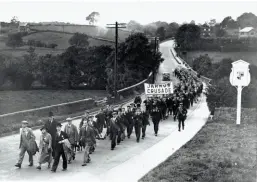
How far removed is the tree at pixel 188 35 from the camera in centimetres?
11100

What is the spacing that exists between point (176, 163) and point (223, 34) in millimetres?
124043

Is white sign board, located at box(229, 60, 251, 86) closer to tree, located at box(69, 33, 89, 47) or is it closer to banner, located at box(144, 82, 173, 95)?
banner, located at box(144, 82, 173, 95)

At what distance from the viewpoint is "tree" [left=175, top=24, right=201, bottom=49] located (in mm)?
111000

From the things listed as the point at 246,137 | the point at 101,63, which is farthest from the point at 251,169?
the point at 101,63

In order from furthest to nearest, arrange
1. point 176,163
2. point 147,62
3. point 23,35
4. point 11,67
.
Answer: point 23,35 < point 11,67 < point 147,62 < point 176,163

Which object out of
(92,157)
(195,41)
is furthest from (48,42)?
(92,157)

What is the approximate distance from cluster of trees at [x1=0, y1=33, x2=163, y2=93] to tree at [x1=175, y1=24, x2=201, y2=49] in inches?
1605

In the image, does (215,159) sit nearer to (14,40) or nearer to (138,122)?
(138,122)

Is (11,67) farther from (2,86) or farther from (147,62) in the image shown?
(147,62)

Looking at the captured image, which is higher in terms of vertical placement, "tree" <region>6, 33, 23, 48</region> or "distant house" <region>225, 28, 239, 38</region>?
"distant house" <region>225, 28, 239, 38</region>

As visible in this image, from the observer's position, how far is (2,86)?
63.6m

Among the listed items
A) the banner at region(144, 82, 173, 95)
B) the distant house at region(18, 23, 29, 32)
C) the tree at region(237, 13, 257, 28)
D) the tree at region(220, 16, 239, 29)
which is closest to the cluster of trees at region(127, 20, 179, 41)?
the tree at region(220, 16, 239, 29)

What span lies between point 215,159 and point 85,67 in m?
64.3

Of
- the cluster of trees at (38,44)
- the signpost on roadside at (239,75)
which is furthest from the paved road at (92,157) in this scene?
the cluster of trees at (38,44)
